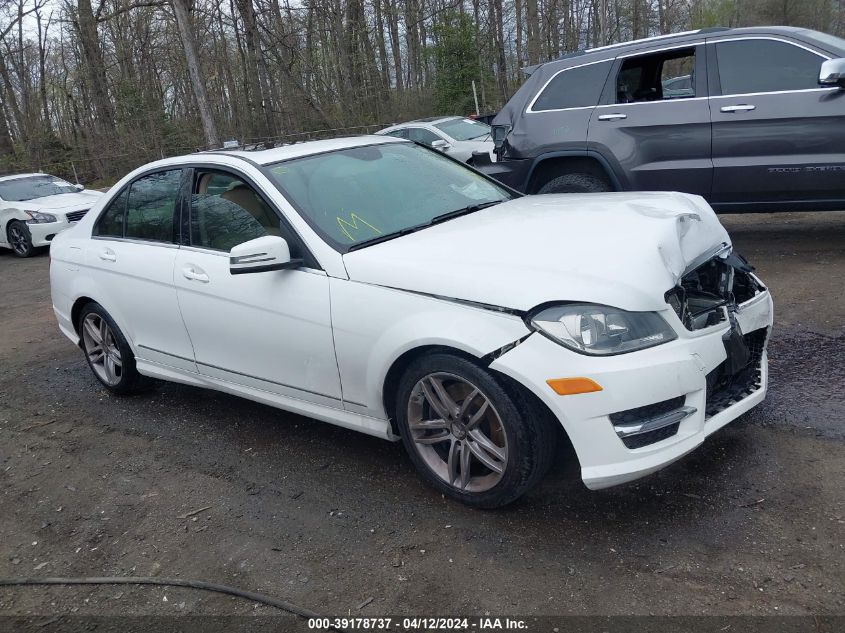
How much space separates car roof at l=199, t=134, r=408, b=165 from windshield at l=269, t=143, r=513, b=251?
0.06 meters

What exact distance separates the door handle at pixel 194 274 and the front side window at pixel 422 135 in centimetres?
1036

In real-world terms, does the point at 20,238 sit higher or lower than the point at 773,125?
lower

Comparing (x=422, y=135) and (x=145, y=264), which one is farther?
(x=422, y=135)

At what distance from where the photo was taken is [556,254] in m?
3.28

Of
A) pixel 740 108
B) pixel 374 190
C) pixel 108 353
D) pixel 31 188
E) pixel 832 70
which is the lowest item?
pixel 108 353

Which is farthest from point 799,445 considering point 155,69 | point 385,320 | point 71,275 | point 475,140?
point 155,69

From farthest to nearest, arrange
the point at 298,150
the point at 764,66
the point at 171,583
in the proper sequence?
1. the point at 764,66
2. the point at 298,150
3. the point at 171,583

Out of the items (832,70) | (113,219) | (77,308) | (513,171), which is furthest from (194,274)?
(832,70)

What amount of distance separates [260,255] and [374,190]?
0.85 metres

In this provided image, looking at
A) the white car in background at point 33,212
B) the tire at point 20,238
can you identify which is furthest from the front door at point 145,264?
Answer: the tire at point 20,238

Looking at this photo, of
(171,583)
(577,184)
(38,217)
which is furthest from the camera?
(38,217)

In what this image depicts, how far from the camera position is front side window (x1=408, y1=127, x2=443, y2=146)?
47.1 ft

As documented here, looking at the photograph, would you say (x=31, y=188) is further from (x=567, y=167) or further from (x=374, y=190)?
(x=374, y=190)

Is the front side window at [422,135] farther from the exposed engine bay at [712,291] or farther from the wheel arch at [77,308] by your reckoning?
the exposed engine bay at [712,291]
